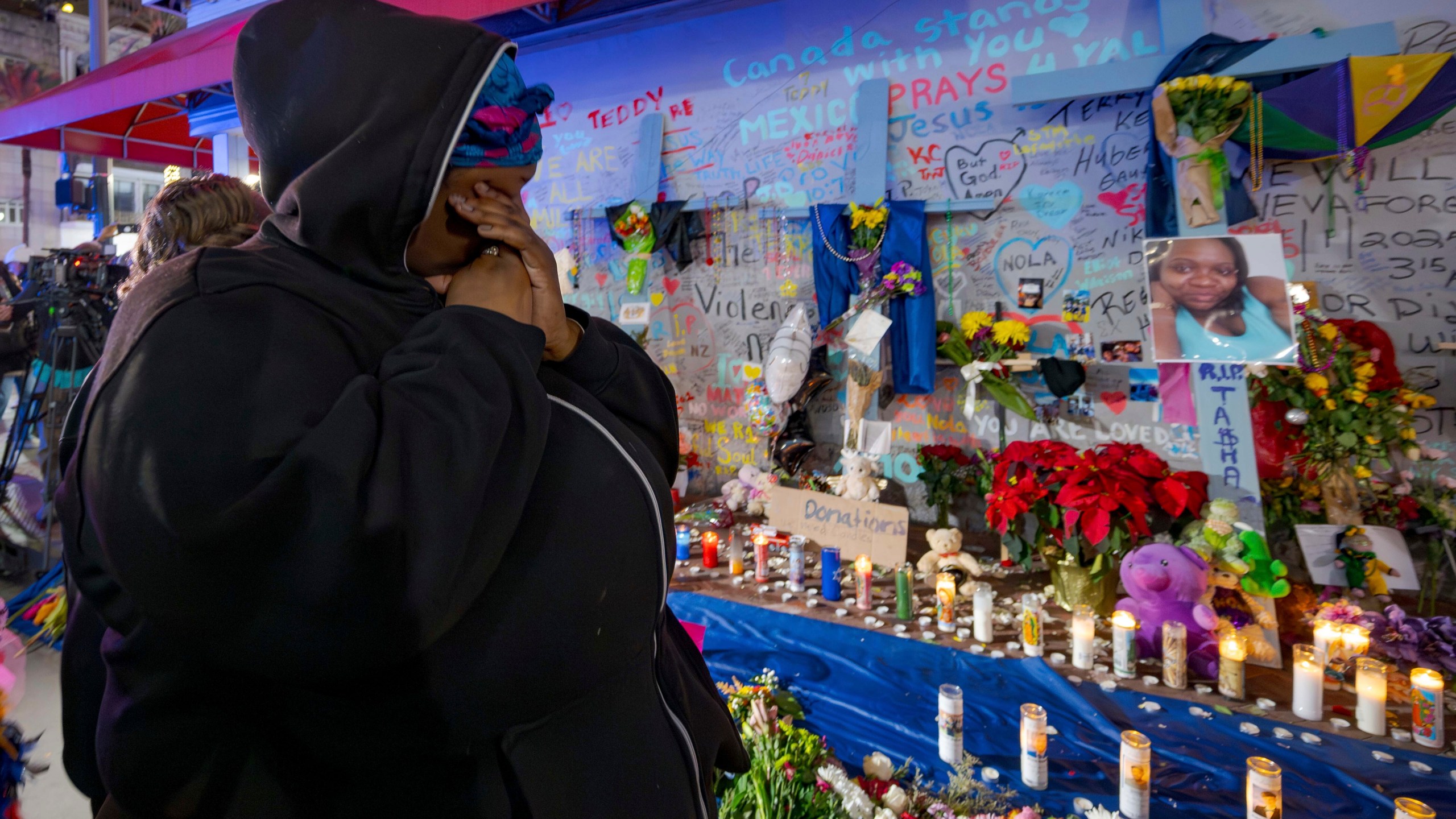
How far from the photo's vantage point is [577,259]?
3994mm

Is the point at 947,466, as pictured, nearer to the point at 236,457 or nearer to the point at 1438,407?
the point at 1438,407

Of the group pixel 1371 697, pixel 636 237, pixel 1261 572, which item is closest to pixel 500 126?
pixel 1371 697

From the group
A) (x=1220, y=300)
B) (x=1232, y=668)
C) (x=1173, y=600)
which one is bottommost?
(x=1232, y=668)

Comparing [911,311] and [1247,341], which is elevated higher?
[911,311]

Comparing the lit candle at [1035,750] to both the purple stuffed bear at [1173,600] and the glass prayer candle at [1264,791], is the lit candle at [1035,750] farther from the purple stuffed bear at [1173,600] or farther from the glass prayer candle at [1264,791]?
the purple stuffed bear at [1173,600]

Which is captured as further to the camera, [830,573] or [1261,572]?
[830,573]

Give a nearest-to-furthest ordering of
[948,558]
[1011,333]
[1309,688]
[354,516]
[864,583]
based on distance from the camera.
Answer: [354,516]
[1309,688]
[864,583]
[948,558]
[1011,333]

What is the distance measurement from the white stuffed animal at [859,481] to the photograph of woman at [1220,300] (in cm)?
101

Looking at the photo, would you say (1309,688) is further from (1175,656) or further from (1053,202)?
(1053,202)

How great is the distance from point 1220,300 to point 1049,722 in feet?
3.80

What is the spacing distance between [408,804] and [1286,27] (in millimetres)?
3159

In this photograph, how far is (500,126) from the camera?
669 millimetres

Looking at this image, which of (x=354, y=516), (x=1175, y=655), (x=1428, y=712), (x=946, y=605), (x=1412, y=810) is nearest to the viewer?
(x=354, y=516)

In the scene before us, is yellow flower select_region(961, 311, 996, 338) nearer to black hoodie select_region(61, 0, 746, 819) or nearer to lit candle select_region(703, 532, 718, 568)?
lit candle select_region(703, 532, 718, 568)
